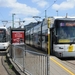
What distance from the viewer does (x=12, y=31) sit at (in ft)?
65.3

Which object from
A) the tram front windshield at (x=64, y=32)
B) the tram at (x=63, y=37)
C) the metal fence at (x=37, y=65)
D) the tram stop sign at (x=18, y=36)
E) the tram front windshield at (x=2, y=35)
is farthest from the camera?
the tram front windshield at (x=2, y=35)

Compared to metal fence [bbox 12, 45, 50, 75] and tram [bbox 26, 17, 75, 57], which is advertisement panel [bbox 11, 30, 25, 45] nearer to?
tram [bbox 26, 17, 75, 57]

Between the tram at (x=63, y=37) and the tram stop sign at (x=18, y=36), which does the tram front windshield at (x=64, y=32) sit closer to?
the tram at (x=63, y=37)

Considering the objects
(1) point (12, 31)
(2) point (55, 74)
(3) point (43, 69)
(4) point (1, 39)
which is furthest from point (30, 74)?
(4) point (1, 39)

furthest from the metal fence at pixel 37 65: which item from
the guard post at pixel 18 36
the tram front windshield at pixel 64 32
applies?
the guard post at pixel 18 36

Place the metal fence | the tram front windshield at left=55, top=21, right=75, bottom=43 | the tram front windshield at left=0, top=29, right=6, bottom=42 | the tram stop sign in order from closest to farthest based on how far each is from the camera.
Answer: the metal fence < the tram front windshield at left=55, top=21, right=75, bottom=43 < the tram stop sign < the tram front windshield at left=0, top=29, right=6, bottom=42

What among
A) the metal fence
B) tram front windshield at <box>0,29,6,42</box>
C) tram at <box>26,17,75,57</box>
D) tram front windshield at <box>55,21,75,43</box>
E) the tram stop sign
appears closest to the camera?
the metal fence

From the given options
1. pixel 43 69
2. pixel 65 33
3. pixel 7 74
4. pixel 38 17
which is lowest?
pixel 7 74

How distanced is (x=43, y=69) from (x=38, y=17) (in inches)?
1838

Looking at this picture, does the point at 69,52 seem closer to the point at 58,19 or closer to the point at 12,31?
the point at 58,19

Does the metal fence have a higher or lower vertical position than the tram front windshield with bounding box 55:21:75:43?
lower

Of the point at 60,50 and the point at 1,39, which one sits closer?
the point at 60,50

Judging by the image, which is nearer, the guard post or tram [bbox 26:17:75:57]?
tram [bbox 26:17:75:57]

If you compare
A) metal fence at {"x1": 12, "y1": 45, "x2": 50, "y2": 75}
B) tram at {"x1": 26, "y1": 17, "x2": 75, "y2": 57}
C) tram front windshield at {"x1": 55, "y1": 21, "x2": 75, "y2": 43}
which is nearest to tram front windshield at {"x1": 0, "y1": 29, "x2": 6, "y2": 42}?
tram at {"x1": 26, "y1": 17, "x2": 75, "y2": 57}
